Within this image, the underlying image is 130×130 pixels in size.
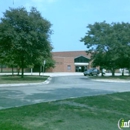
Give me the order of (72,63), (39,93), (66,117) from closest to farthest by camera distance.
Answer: (66,117), (39,93), (72,63)

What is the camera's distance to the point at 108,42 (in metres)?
36.6

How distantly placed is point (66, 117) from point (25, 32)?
21.4 m

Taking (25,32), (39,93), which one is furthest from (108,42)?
(39,93)

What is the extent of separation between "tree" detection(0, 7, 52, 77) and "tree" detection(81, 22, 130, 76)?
11.1m

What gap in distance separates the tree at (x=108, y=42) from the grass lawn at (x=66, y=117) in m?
27.9

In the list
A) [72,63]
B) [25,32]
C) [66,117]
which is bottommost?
[66,117]

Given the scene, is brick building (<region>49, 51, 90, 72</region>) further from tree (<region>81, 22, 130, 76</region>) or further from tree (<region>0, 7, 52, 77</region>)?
tree (<region>0, 7, 52, 77</region>)

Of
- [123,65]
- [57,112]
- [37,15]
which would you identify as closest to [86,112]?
[57,112]

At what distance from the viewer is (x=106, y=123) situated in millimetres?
6586

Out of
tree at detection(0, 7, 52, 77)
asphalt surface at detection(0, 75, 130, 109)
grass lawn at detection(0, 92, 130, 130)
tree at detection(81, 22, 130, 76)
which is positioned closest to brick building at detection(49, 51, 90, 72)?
tree at detection(81, 22, 130, 76)

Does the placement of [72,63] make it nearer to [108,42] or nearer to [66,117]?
[108,42]

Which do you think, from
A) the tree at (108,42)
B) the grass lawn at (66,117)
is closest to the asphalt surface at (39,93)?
the grass lawn at (66,117)

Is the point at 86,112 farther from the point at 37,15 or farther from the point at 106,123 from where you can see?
the point at 37,15

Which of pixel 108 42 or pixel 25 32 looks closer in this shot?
pixel 25 32
